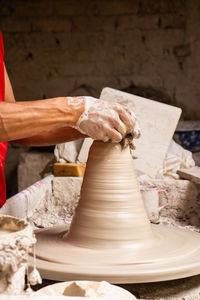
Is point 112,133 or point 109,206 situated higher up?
point 112,133

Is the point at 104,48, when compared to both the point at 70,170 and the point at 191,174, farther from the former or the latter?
the point at 191,174

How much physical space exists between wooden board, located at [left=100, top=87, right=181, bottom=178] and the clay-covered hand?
158 cm

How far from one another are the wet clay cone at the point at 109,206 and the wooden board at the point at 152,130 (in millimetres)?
1507

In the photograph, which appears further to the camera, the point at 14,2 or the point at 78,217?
the point at 14,2

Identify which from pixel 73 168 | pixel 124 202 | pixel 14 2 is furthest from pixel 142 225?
A: pixel 14 2

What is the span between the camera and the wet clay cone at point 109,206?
175 cm

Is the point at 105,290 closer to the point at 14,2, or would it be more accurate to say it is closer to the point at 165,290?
the point at 165,290

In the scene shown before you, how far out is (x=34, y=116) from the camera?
1724 mm

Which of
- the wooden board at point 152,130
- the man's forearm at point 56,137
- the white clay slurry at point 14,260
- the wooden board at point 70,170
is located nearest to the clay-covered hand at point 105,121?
the man's forearm at point 56,137

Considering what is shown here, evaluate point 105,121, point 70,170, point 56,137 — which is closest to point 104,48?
point 70,170

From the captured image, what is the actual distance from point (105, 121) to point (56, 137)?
58cm

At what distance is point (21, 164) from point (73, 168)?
1.71m

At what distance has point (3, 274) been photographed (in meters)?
1.01

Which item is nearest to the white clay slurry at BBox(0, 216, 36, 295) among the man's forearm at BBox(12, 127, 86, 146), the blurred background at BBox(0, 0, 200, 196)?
the man's forearm at BBox(12, 127, 86, 146)
